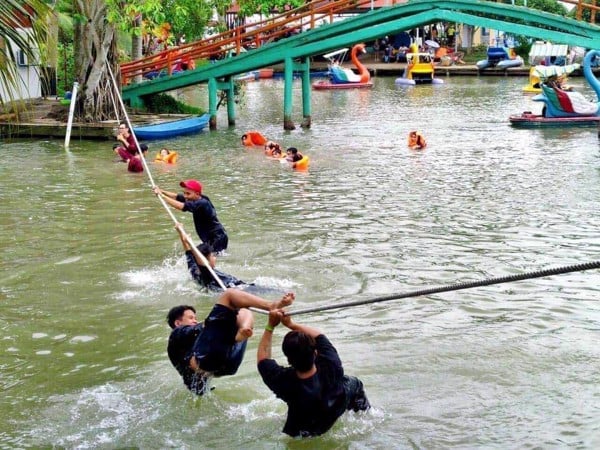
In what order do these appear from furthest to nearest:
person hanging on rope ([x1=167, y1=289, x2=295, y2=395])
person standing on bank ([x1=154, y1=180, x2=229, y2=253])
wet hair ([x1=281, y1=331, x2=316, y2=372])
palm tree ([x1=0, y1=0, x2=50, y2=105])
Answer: person standing on bank ([x1=154, y1=180, x2=229, y2=253]) → person hanging on rope ([x1=167, y1=289, x2=295, y2=395]) → wet hair ([x1=281, y1=331, x2=316, y2=372]) → palm tree ([x1=0, y1=0, x2=50, y2=105])

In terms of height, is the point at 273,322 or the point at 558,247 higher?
the point at 273,322

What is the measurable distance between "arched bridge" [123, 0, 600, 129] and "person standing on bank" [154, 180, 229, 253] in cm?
1466

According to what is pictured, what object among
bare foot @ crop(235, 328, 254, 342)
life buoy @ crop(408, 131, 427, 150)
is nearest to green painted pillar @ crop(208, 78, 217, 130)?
life buoy @ crop(408, 131, 427, 150)

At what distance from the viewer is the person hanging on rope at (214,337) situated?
6.66 m

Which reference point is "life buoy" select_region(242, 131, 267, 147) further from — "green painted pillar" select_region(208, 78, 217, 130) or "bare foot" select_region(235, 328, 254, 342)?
"bare foot" select_region(235, 328, 254, 342)

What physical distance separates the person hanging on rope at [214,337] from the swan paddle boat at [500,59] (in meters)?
45.9

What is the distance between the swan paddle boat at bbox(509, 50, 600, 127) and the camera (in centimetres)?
2619

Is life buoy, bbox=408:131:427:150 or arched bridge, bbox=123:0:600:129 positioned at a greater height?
arched bridge, bbox=123:0:600:129

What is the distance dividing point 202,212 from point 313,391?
5.31m

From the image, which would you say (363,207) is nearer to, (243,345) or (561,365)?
(561,365)

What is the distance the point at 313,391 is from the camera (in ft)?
20.5

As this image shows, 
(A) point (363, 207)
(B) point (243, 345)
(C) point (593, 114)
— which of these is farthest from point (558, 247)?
(C) point (593, 114)

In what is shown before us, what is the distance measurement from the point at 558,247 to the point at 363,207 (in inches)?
160

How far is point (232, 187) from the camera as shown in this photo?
17.8 m
